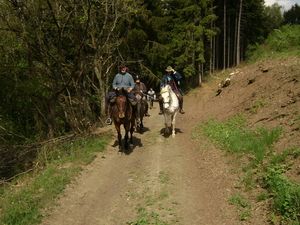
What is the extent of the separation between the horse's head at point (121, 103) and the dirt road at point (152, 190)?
1.82 m

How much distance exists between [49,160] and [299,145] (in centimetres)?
797

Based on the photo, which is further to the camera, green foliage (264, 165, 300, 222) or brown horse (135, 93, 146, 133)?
brown horse (135, 93, 146, 133)

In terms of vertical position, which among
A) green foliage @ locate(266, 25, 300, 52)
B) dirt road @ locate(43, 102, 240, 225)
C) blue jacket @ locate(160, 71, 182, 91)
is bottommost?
dirt road @ locate(43, 102, 240, 225)

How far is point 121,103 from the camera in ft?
29.3

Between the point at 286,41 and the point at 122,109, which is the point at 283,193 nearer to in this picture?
the point at 122,109

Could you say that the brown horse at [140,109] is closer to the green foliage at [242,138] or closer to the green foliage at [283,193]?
the green foliage at [242,138]

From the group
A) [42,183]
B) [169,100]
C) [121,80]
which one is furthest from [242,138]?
[42,183]

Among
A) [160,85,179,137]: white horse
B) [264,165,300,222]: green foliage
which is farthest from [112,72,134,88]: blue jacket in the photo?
[264,165,300,222]: green foliage

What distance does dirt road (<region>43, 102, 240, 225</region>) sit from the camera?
5.34m

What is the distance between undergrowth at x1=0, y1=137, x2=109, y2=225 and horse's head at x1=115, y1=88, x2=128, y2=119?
6.49ft

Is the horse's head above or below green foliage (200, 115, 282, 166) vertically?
above

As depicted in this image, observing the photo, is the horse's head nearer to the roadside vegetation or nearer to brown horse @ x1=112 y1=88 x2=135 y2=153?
brown horse @ x1=112 y1=88 x2=135 y2=153

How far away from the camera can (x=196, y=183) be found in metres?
6.89

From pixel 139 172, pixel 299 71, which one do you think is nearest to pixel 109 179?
pixel 139 172
